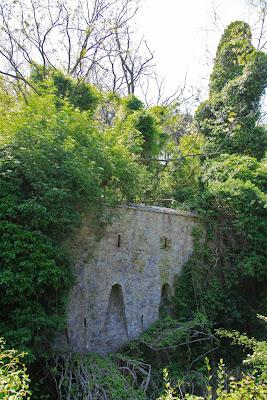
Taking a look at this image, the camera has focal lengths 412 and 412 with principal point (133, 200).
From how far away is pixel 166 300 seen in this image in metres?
11.7

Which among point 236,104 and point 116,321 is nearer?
point 116,321

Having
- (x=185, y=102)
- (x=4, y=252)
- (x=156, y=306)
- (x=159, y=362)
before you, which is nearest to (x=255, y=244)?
(x=156, y=306)

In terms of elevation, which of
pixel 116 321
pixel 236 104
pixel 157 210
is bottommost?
pixel 116 321

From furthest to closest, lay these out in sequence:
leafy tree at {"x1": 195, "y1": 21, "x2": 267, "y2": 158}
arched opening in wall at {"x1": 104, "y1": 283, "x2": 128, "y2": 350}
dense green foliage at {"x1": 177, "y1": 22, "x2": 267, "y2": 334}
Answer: leafy tree at {"x1": 195, "y1": 21, "x2": 267, "y2": 158} < dense green foliage at {"x1": 177, "y1": 22, "x2": 267, "y2": 334} < arched opening in wall at {"x1": 104, "y1": 283, "x2": 128, "y2": 350}

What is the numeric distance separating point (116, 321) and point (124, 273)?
1.23 m

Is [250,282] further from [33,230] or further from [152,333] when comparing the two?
[33,230]

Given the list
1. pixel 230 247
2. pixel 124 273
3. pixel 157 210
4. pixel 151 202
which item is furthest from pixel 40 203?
pixel 151 202

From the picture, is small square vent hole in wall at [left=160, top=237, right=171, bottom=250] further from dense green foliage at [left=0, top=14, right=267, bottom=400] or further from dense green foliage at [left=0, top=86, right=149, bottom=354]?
dense green foliage at [left=0, top=86, right=149, bottom=354]

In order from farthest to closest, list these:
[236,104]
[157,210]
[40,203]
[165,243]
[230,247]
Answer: [236,104], [230,247], [165,243], [157,210], [40,203]

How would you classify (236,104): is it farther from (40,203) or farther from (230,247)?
(40,203)

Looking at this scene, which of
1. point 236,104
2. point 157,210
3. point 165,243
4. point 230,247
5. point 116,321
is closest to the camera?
point 116,321

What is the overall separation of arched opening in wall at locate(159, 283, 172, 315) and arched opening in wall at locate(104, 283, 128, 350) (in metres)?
1.39

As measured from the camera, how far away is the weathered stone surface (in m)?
9.59

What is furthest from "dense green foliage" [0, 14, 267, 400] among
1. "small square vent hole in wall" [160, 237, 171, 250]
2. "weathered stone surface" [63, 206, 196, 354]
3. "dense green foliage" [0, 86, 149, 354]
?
"small square vent hole in wall" [160, 237, 171, 250]
